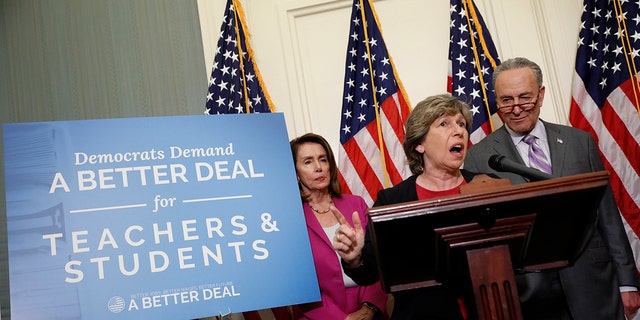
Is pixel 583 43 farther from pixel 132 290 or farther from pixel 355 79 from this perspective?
pixel 132 290

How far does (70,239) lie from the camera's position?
8.59 ft

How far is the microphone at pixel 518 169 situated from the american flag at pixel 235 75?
2.13 m

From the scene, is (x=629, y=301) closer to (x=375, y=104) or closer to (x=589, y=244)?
(x=589, y=244)

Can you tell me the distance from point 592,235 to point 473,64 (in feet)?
4.75

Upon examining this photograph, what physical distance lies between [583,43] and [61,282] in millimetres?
3124

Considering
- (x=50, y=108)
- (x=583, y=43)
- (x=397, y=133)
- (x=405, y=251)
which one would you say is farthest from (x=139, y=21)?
(x=405, y=251)

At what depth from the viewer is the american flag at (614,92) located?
393 cm

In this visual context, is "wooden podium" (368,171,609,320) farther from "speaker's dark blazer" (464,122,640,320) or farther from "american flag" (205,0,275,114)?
"american flag" (205,0,275,114)

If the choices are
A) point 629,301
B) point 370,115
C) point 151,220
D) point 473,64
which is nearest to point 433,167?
point 629,301

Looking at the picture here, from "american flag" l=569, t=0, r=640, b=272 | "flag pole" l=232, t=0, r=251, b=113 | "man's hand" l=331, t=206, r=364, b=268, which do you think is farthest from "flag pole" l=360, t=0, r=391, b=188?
"man's hand" l=331, t=206, r=364, b=268

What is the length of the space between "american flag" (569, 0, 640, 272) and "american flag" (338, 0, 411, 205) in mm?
1004

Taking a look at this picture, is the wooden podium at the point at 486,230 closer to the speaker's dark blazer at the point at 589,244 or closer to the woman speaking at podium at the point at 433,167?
the woman speaking at podium at the point at 433,167

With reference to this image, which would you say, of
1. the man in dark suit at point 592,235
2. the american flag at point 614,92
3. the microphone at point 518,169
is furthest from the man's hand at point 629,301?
the microphone at point 518,169

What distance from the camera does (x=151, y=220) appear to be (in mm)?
2732
